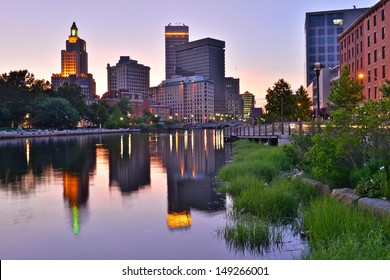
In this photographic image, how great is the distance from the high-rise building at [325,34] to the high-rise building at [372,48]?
5545cm

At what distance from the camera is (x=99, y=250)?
11.4 m

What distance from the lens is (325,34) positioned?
439 ft

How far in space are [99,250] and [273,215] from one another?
18.3ft

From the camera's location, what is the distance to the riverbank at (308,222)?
8.72 metres

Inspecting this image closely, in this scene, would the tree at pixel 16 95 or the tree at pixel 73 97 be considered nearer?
the tree at pixel 16 95

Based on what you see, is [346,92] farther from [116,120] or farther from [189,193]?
[116,120]

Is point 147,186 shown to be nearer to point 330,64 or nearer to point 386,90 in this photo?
point 386,90

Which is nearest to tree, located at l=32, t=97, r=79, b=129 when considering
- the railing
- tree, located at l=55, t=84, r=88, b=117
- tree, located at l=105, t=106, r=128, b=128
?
tree, located at l=55, t=84, r=88, b=117

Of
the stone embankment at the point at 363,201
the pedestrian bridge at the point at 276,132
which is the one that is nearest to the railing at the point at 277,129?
the pedestrian bridge at the point at 276,132

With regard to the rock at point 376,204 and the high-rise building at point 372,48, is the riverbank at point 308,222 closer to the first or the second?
the rock at point 376,204

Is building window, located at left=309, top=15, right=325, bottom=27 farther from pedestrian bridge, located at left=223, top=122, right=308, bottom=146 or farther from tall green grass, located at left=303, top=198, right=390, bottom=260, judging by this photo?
tall green grass, located at left=303, top=198, right=390, bottom=260

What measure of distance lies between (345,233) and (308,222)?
1.65 meters

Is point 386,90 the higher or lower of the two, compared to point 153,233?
higher

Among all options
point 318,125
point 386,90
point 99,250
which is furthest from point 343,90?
point 99,250
